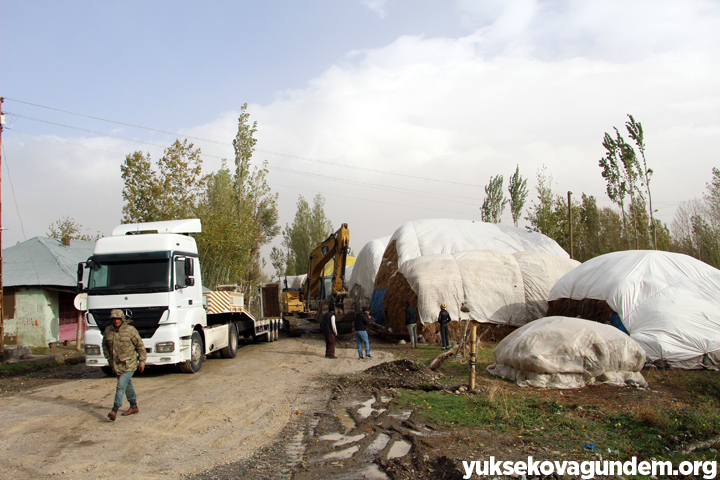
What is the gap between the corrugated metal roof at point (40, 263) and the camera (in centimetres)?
1975

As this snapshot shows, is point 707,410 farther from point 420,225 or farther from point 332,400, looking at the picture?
point 420,225

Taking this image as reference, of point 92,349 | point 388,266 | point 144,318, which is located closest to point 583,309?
point 388,266

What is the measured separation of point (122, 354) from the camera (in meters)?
A: 8.26

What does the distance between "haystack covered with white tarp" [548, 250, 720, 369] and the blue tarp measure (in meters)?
9.28

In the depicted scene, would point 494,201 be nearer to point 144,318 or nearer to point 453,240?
point 453,240

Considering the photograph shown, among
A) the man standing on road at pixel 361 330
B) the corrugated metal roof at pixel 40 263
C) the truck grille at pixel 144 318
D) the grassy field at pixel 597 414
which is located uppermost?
the corrugated metal roof at pixel 40 263

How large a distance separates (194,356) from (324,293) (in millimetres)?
11562

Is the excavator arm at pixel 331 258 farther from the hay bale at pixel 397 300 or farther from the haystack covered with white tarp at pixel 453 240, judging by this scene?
the haystack covered with white tarp at pixel 453 240

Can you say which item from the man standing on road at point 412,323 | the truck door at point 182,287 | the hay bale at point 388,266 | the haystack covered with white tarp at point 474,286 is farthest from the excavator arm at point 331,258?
the truck door at point 182,287

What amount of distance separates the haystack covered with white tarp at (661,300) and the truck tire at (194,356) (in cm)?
Answer: 1205

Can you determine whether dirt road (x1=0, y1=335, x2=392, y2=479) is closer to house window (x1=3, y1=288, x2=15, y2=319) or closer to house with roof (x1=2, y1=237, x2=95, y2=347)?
house with roof (x1=2, y1=237, x2=95, y2=347)

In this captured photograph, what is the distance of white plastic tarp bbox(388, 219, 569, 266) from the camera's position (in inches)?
1056

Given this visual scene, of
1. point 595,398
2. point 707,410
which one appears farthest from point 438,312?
point 707,410

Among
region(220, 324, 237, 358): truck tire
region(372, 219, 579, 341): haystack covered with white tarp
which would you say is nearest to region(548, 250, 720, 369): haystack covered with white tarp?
region(372, 219, 579, 341): haystack covered with white tarp
